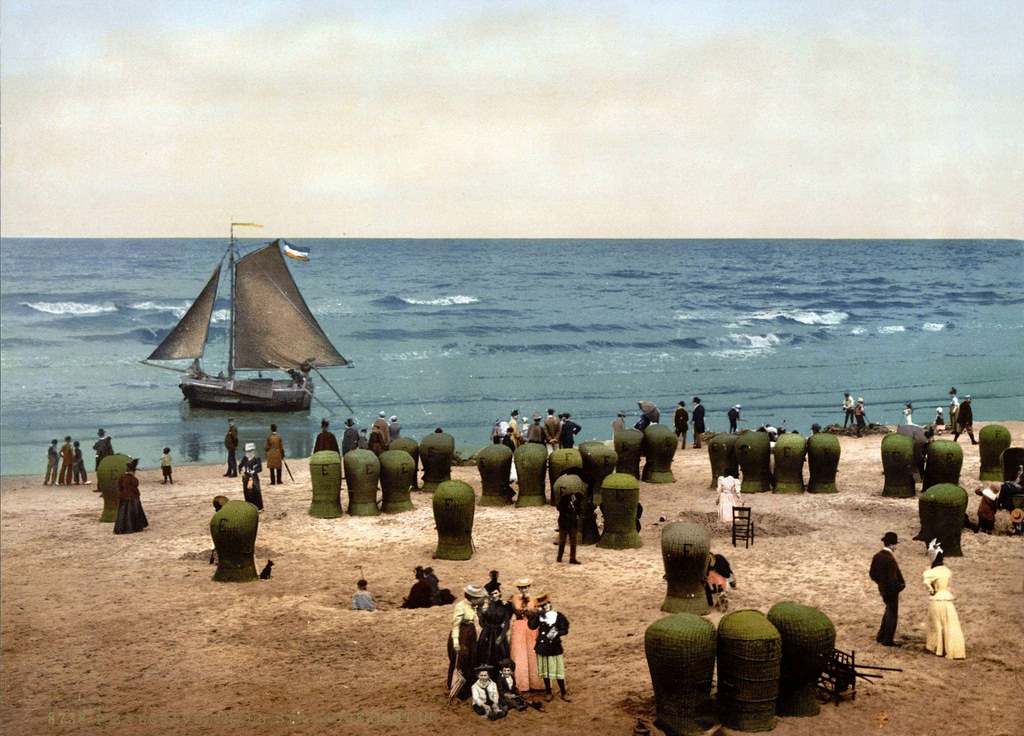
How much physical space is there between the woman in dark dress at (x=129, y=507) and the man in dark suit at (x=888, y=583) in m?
15.0

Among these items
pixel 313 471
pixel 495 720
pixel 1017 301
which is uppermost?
pixel 1017 301

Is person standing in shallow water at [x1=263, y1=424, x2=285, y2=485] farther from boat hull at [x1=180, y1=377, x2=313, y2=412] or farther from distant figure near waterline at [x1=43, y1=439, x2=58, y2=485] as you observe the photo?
boat hull at [x1=180, y1=377, x2=313, y2=412]

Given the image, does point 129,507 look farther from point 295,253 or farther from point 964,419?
point 295,253

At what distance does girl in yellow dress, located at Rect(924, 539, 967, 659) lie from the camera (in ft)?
48.4

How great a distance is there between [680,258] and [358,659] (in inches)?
6004

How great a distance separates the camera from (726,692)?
12.7 metres

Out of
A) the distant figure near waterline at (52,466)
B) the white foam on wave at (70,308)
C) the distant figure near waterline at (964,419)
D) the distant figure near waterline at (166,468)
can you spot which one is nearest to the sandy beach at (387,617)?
the distant figure near waterline at (166,468)

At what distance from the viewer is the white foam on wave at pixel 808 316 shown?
282 ft

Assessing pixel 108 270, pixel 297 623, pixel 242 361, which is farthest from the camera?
pixel 108 270

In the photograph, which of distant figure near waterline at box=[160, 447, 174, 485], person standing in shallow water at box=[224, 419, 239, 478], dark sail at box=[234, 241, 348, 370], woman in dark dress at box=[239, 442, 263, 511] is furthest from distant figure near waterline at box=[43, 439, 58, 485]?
dark sail at box=[234, 241, 348, 370]

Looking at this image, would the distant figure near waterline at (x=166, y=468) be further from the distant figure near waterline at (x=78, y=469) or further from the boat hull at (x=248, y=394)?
the boat hull at (x=248, y=394)

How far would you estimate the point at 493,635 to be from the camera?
13461mm

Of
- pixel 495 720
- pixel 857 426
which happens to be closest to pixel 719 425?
pixel 857 426

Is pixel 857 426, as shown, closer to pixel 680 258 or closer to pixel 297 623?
pixel 297 623
